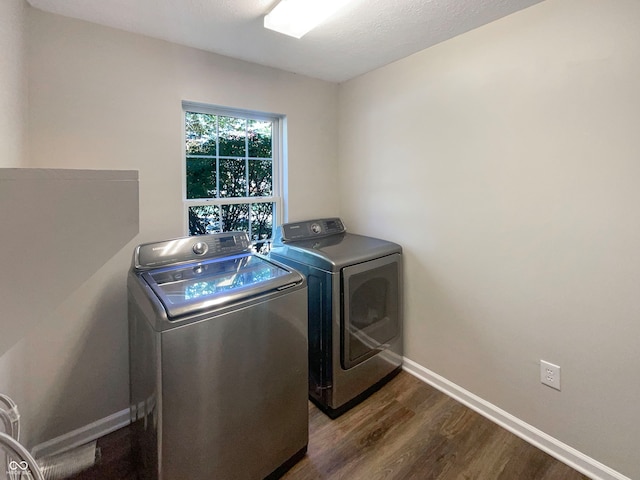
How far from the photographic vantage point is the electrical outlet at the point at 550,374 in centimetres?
163

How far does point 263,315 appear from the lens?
1.43 metres

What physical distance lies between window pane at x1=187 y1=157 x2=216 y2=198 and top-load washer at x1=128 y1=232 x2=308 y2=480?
1.81 feet

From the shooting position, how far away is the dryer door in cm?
195

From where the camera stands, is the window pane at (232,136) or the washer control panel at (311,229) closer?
the window pane at (232,136)

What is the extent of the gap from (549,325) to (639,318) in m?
0.35

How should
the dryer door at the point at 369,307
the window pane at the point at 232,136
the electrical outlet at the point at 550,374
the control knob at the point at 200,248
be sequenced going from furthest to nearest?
the window pane at the point at 232,136 < the dryer door at the point at 369,307 < the control knob at the point at 200,248 < the electrical outlet at the point at 550,374

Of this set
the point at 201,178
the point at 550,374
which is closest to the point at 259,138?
the point at 201,178

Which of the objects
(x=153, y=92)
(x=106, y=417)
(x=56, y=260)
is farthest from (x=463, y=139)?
(x=106, y=417)

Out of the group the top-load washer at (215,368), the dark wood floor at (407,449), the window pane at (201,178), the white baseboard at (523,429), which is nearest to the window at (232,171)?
the window pane at (201,178)

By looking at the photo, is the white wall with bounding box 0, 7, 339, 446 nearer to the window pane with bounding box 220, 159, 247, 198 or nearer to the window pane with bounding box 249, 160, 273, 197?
the window pane with bounding box 220, 159, 247, 198

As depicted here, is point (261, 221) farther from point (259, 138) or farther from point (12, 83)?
point (12, 83)

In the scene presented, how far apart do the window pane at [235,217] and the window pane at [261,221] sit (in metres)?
0.06

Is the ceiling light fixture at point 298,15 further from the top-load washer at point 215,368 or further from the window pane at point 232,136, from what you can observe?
the top-load washer at point 215,368

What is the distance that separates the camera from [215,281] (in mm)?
1540
